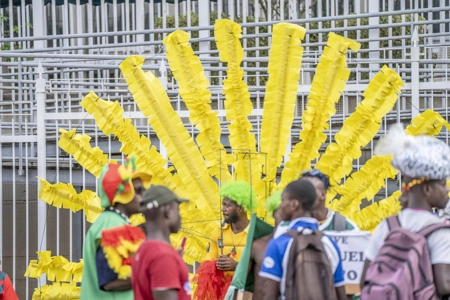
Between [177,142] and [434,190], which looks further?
[177,142]

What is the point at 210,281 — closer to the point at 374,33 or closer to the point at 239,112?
the point at 239,112

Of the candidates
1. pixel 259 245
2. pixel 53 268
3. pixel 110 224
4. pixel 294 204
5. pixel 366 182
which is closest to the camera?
pixel 294 204

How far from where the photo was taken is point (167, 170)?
25.3 feet

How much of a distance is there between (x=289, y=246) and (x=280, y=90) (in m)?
2.89

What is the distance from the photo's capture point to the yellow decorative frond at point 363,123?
7.36 meters

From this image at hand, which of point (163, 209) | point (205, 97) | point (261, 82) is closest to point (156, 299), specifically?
point (163, 209)

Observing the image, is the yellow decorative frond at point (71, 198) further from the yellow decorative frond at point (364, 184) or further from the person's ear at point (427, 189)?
the person's ear at point (427, 189)

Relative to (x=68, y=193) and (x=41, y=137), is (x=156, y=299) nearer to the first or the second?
(x=68, y=193)

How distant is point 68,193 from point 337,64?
224cm

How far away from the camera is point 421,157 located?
4539 mm

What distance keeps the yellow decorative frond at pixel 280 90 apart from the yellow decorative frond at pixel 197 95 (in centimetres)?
34

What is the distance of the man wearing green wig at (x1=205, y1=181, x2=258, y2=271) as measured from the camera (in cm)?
684

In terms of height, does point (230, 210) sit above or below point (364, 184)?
below

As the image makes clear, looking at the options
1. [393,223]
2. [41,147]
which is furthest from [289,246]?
[41,147]
